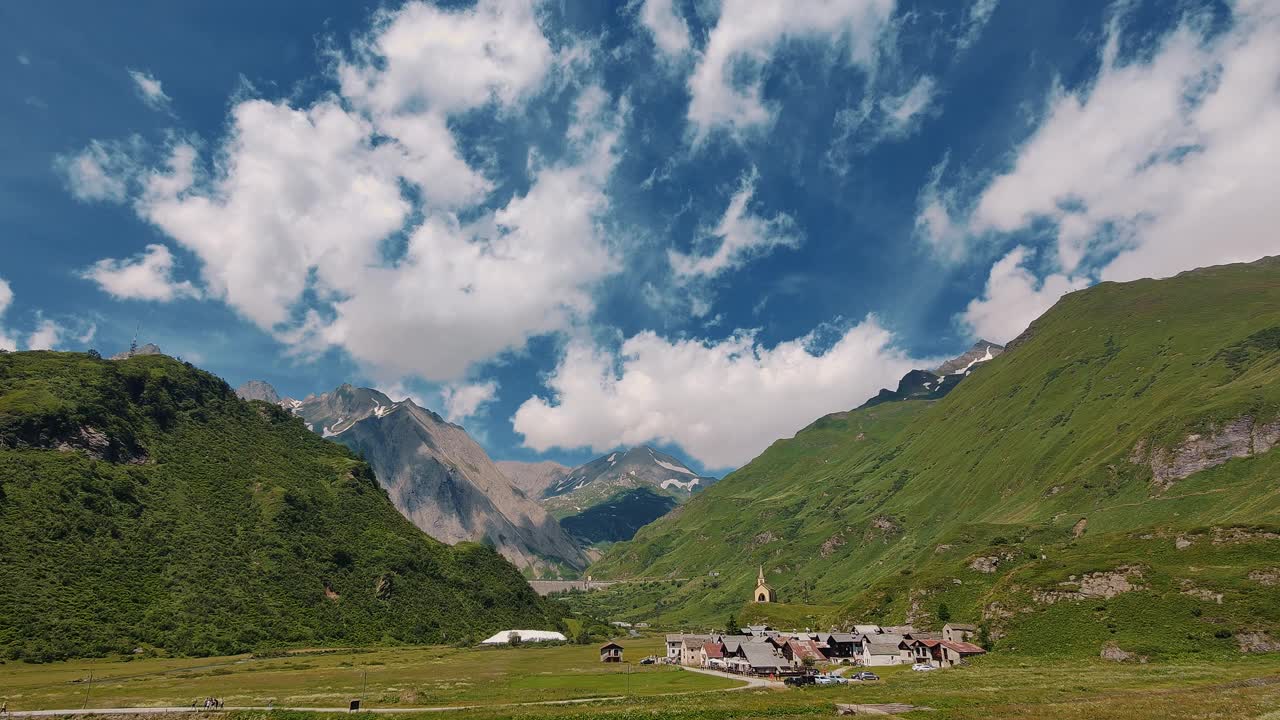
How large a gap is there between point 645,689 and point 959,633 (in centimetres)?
7403

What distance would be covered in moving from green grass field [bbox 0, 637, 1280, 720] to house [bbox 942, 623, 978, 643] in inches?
617

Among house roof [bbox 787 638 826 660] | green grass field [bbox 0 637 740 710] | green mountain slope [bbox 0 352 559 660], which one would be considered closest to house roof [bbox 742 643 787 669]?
house roof [bbox 787 638 826 660]

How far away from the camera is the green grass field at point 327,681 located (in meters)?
90.8

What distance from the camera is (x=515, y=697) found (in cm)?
9256

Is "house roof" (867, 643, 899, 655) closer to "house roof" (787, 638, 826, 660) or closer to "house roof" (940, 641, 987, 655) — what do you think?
"house roof" (787, 638, 826, 660)

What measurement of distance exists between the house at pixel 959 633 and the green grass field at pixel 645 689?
15663 mm

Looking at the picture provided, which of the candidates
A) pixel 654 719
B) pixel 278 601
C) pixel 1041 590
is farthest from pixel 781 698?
pixel 278 601

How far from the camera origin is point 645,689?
339 ft

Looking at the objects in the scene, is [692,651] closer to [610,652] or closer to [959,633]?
[610,652]

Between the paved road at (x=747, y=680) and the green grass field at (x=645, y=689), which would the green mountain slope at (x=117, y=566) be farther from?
the paved road at (x=747, y=680)

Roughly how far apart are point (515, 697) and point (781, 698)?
35277 millimetres

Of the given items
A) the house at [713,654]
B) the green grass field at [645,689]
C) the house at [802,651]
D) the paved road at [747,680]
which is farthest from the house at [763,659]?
the green grass field at [645,689]

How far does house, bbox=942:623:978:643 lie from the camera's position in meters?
→ 138

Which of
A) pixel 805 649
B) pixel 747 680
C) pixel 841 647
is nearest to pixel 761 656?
pixel 747 680
